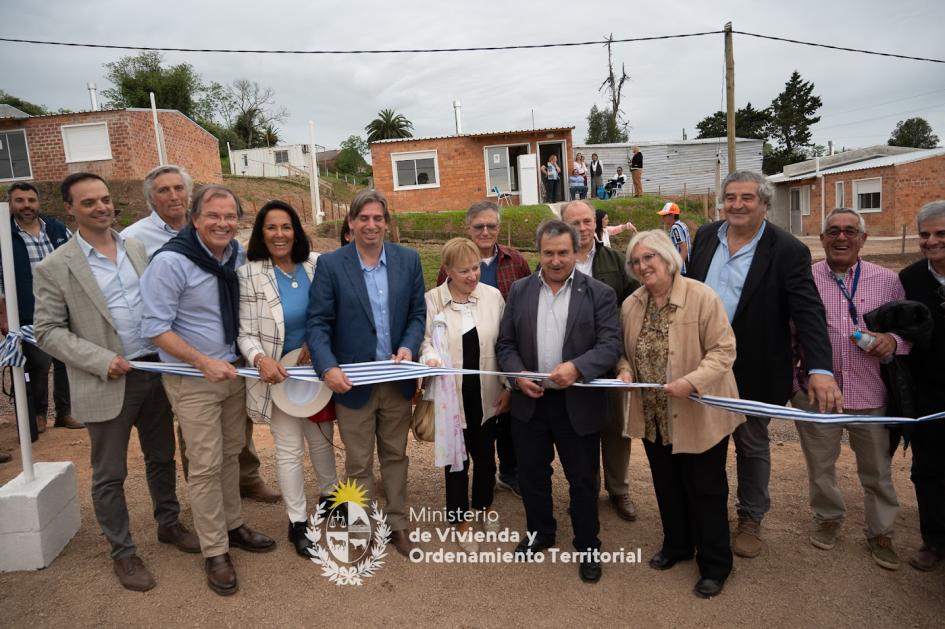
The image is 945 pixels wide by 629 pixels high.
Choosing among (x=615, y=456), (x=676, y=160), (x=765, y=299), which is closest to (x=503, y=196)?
(x=676, y=160)

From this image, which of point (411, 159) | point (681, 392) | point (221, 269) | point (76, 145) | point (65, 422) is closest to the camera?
point (681, 392)

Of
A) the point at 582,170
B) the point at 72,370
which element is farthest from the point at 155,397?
the point at 582,170

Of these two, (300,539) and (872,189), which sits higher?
(872,189)

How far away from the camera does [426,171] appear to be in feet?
72.0

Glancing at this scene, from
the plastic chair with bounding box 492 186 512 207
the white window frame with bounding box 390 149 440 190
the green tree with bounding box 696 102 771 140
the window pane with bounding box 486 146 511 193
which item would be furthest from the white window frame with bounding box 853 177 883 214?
the green tree with bounding box 696 102 771 140

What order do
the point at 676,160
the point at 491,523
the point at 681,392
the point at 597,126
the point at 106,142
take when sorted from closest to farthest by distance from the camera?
the point at 681,392
the point at 491,523
the point at 106,142
the point at 676,160
the point at 597,126

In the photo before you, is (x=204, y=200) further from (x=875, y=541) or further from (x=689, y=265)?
(x=875, y=541)

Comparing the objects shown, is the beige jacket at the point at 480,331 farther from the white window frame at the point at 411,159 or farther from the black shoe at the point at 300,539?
the white window frame at the point at 411,159

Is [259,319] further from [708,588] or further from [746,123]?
[746,123]

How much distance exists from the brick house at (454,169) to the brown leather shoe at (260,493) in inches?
701

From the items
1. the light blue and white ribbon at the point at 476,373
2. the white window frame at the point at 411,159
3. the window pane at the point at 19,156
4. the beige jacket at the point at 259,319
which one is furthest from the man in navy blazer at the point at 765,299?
the window pane at the point at 19,156

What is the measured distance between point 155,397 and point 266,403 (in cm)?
73

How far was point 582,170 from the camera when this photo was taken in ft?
68.2

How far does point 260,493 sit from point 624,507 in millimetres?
2841
